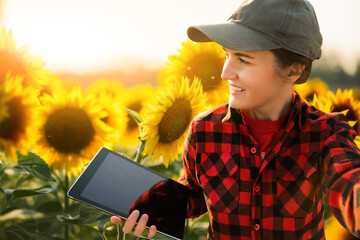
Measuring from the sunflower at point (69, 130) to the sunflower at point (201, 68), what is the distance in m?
0.27

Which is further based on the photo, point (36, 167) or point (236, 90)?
point (36, 167)

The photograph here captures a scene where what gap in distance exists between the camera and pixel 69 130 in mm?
1138

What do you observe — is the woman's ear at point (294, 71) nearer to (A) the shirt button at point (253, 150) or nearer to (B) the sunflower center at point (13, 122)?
(A) the shirt button at point (253, 150)

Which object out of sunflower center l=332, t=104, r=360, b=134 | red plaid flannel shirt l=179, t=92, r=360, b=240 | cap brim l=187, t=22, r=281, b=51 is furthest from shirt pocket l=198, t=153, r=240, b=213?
sunflower center l=332, t=104, r=360, b=134

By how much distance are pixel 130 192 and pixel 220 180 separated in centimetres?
19

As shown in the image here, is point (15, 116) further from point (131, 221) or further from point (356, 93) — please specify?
point (356, 93)

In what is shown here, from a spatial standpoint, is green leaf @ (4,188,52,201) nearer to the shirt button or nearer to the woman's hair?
the shirt button

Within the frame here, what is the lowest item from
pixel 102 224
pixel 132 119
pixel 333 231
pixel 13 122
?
pixel 333 231

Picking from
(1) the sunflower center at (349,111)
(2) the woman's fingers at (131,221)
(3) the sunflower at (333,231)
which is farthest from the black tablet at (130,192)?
(1) the sunflower center at (349,111)

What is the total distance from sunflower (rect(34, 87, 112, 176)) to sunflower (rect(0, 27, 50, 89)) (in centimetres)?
5

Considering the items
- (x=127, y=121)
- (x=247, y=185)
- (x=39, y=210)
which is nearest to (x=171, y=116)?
(x=127, y=121)

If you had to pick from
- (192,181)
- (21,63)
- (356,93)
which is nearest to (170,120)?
(192,181)

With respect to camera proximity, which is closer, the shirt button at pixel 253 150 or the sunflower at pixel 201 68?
the shirt button at pixel 253 150

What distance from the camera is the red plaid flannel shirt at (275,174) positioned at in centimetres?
93
